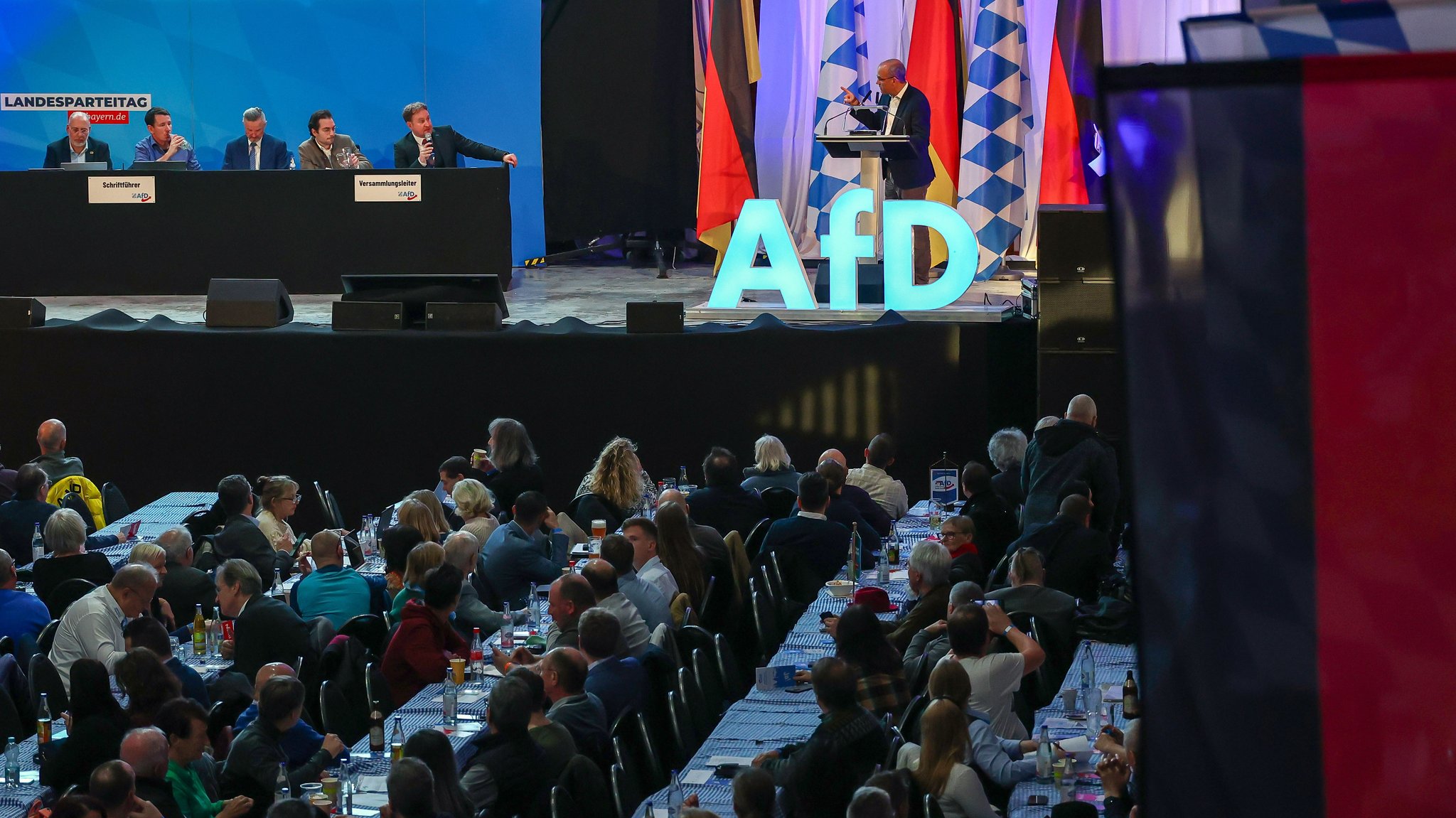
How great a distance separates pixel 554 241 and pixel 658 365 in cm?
512

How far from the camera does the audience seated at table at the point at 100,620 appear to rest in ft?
21.7

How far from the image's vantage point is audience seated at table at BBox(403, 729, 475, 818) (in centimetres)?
471

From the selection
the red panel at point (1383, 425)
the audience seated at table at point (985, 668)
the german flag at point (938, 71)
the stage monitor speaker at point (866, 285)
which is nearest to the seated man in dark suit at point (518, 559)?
the audience seated at table at point (985, 668)

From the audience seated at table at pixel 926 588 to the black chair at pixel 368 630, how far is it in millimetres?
2142

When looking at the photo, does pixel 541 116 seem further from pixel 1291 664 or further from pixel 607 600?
pixel 1291 664

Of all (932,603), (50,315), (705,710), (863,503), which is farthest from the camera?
(50,315)

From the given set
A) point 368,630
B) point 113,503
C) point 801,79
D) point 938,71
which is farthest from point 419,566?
point 801,79

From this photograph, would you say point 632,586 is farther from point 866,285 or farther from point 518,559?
point 866,285

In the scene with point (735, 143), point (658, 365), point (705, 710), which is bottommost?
point (705, 710)

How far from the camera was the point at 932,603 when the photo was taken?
22.0ft

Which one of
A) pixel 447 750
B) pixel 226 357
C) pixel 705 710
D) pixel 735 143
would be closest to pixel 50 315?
pixel 226 357

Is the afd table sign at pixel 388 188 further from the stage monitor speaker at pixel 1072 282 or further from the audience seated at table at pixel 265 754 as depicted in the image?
the audience seated at table at pixel 265 754

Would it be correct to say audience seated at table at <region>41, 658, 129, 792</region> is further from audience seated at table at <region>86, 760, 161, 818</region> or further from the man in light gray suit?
the man in light gray suit

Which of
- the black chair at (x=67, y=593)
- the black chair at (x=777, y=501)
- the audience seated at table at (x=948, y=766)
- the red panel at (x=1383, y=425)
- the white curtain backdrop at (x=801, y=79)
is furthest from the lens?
the white curtain backdrop at (x=801, y=79)
